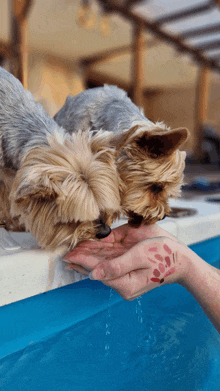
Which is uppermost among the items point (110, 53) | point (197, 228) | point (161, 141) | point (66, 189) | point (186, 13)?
point (186, 13)

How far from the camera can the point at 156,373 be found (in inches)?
73.4

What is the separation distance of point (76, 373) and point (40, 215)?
0.86 meters

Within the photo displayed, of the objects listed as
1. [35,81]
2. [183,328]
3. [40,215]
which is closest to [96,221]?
[40,215]

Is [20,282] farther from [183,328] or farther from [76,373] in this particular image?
[183,328]

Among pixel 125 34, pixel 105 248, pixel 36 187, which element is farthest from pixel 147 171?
pixel 125 34

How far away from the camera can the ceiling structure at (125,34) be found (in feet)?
22.0

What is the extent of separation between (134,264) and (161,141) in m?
0.74

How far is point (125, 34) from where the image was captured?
902cm

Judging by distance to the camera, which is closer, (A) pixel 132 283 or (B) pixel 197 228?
(A) pixel 132 283

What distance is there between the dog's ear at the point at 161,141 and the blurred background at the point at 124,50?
93.1 inches

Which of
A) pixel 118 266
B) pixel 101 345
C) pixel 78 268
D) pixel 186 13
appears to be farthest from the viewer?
pixel 186 13

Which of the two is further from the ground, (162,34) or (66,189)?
(162,34)

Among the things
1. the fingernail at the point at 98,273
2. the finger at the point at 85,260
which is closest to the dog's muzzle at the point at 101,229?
the finger at the point at 85,260

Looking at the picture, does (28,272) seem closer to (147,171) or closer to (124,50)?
(147,171)
